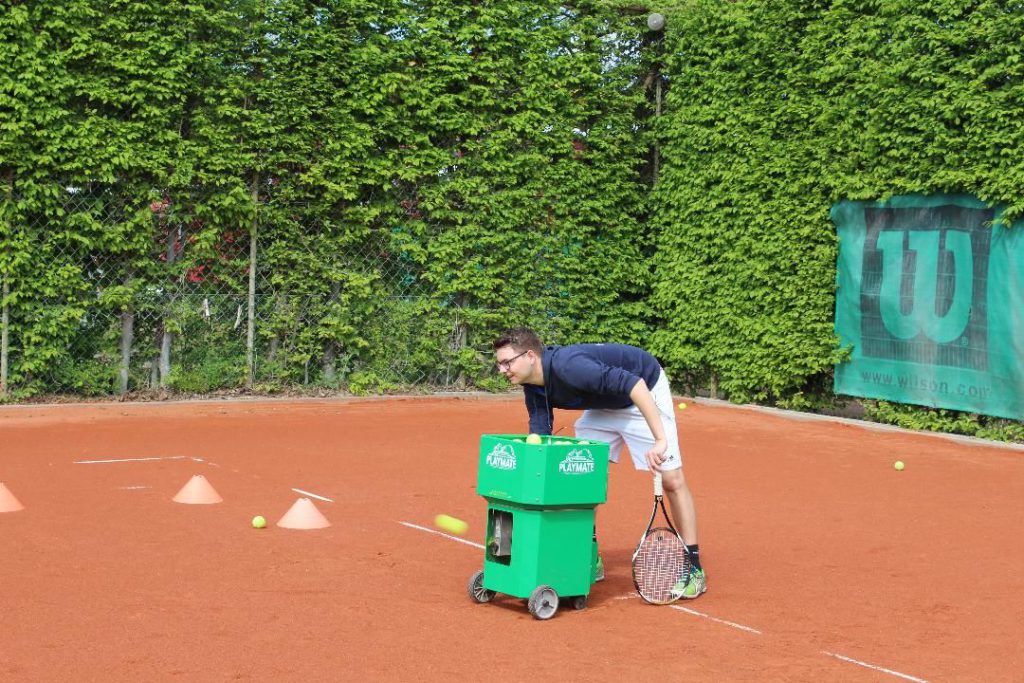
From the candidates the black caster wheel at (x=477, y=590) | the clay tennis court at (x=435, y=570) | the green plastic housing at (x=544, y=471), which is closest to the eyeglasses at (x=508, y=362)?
the green plastic housing at (x=544, y=471)

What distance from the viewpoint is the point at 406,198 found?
16234mm

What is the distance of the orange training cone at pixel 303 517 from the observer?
7.84m

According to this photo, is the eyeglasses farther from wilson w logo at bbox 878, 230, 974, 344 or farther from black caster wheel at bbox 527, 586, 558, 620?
wilson w logo at bbox 878, 230, 974, 344

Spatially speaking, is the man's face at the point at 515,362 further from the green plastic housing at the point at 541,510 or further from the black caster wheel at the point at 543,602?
the black caster wheel at the point at 543,602

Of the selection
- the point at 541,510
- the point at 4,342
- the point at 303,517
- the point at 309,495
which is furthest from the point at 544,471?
the point at 4,342

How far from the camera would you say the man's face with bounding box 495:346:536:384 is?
20.6 ft

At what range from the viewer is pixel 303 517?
7879 millimetres

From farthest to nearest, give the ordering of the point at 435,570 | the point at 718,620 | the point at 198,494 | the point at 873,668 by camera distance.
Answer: the point at 198,494 < the point at 435,570 < the point at 718,620 < the point at 873,668

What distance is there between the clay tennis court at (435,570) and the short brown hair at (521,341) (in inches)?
51.4

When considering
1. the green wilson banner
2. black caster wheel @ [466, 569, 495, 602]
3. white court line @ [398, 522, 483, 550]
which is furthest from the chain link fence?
black caster wheel @ [466, 569, 495, 602]

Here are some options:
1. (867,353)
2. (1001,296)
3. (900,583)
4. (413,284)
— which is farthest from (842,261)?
(900,583)

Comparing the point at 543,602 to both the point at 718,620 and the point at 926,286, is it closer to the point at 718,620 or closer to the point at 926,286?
the point at 718,620

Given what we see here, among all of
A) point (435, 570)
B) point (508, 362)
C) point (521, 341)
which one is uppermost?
point (521, 341)

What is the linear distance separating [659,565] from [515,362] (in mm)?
1263
